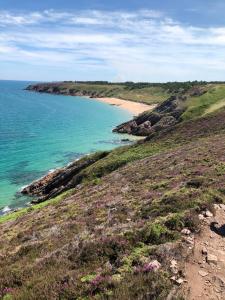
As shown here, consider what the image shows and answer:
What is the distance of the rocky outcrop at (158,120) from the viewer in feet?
335

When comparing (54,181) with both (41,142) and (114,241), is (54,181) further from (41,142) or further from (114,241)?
(114,241)

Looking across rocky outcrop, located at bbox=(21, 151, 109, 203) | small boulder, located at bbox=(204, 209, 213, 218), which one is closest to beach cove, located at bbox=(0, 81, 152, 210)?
rocky outcrop, located at bbox=(21, 151, 109, 203)

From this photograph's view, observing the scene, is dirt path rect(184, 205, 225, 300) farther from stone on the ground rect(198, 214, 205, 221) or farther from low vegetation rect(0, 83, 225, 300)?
Result: low vegetation rect(0, 83, 225, 300)

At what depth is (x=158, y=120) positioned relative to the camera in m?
110

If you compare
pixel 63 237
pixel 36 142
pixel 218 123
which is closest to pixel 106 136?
pixel 36 142

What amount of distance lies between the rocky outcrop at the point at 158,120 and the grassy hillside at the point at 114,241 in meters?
70.6

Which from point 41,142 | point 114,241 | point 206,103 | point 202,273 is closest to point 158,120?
point 206,103

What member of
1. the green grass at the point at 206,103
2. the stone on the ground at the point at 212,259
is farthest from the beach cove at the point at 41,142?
the stone on the ground at the point at 212,259

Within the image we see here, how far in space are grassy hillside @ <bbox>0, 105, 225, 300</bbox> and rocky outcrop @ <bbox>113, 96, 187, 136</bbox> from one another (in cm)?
7060

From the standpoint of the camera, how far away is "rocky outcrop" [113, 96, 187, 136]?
102000 mm

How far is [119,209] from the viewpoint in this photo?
2233 centimetres

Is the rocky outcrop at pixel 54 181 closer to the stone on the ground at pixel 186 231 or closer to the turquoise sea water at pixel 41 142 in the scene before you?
the turquoise sea water at pixel 41 142

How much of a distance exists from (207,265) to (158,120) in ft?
319

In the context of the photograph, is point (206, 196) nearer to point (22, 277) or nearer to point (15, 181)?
point (22, 277)
